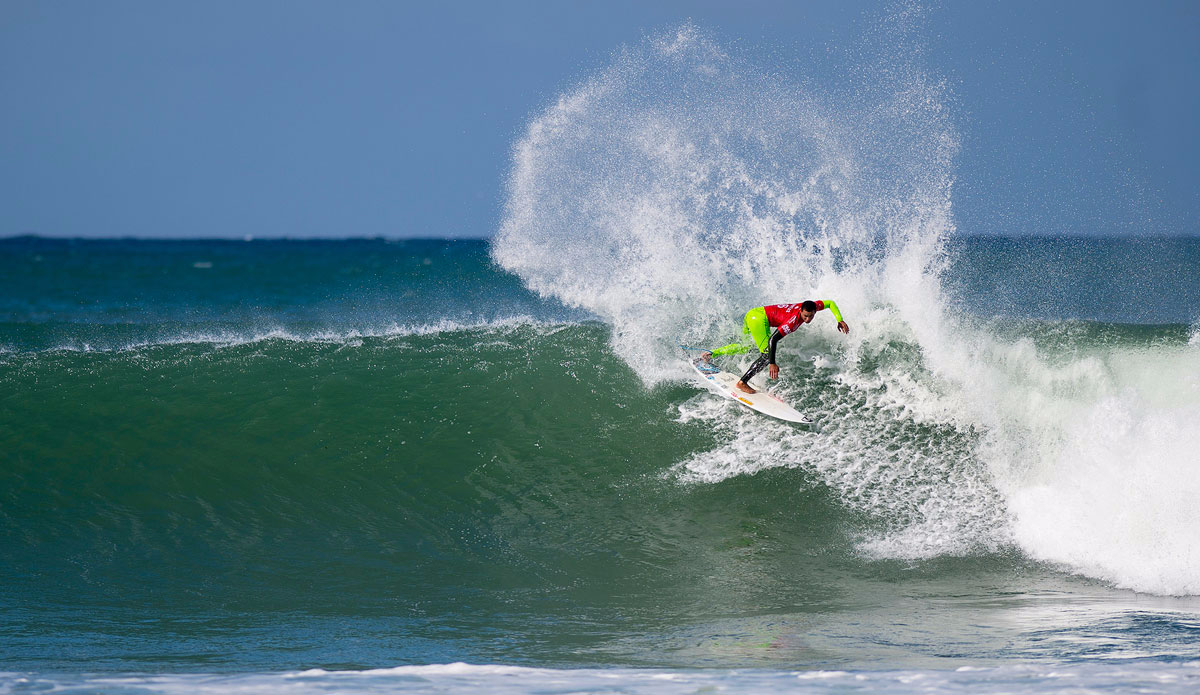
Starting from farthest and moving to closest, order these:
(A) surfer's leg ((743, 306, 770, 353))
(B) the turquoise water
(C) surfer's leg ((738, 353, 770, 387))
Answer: (C) surfer's leg ((738, 353, 770, 387)), (A) surfer's leg ((743, 306, 770, 353)), (B) the turquoise water

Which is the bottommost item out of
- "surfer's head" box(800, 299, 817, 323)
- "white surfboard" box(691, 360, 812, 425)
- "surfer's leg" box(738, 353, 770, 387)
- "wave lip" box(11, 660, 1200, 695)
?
"wave lip" box(11, 660, 1200, 695)

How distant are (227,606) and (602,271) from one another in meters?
8.12

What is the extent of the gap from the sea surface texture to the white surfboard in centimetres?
14

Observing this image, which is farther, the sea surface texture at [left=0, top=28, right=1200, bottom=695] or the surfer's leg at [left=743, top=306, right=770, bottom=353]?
the surfer's leg at [left=743, top=306, right=770, bottom=353]

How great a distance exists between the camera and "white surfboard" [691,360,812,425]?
28.1 feet

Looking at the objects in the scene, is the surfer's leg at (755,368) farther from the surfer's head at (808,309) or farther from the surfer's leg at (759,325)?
the surfer's head at (808,309)

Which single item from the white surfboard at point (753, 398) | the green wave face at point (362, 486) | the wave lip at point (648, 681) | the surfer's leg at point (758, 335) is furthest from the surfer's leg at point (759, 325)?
the wave lip at point (648, 681)

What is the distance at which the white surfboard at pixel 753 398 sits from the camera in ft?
28.1

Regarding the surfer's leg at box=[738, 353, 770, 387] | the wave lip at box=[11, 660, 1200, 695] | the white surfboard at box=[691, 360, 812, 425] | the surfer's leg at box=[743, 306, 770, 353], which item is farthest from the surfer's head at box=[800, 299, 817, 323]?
the wave lip at box=[11, 660, 1200, 695]

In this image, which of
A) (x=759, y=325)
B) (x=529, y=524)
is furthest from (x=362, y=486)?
(x=759, y=325)

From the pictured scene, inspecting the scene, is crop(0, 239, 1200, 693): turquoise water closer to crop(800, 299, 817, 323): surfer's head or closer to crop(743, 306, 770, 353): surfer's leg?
crop(743, 306, 770, 353): surfer's leg

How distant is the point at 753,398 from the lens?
349 inches

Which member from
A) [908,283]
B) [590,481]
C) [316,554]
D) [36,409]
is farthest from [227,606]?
[908,283]

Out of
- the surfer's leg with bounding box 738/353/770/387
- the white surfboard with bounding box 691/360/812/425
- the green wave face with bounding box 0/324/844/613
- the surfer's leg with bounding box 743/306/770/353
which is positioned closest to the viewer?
the green wave face with bounding box 0/324/844/613
